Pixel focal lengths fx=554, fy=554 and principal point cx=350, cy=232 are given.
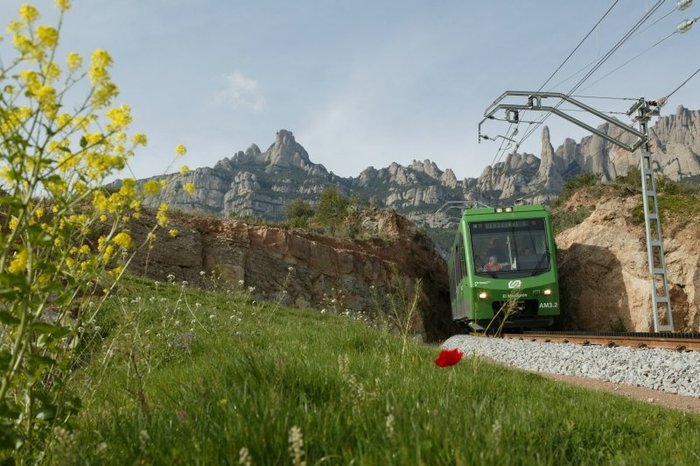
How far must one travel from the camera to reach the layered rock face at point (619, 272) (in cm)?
1689

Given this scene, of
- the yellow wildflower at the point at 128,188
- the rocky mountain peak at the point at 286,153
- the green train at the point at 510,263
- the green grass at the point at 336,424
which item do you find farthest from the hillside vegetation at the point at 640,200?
the rocky mountain peak at the point at 286,153

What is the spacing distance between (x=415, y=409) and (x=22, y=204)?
1.69 metres

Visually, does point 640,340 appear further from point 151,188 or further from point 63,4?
point 63,4

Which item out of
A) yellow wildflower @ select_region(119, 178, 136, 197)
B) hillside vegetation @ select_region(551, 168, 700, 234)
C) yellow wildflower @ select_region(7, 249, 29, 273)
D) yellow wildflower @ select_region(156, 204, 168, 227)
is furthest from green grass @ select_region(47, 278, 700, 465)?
hillside vegetation @ select_region(551, 168, 700, 234)

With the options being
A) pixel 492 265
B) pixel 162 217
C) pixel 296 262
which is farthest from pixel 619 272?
pixel 162 217

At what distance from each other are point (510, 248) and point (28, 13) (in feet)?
52.5

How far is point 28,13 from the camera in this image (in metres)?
2.01

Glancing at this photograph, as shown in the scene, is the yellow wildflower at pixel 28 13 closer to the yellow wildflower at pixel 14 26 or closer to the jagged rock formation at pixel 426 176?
the yellow wildflower at pixel 14 26

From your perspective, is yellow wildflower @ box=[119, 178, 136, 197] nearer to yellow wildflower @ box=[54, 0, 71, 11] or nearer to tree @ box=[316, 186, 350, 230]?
yellow wildflower @ box=[54, 0, 71, 11]

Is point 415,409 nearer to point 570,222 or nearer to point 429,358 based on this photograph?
point 429,358

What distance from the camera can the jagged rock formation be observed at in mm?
141125

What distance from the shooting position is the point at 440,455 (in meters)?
1.72

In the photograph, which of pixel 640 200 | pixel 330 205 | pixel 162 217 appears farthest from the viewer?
pixel 330 205

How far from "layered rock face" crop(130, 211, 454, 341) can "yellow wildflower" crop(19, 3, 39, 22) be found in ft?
55.9
